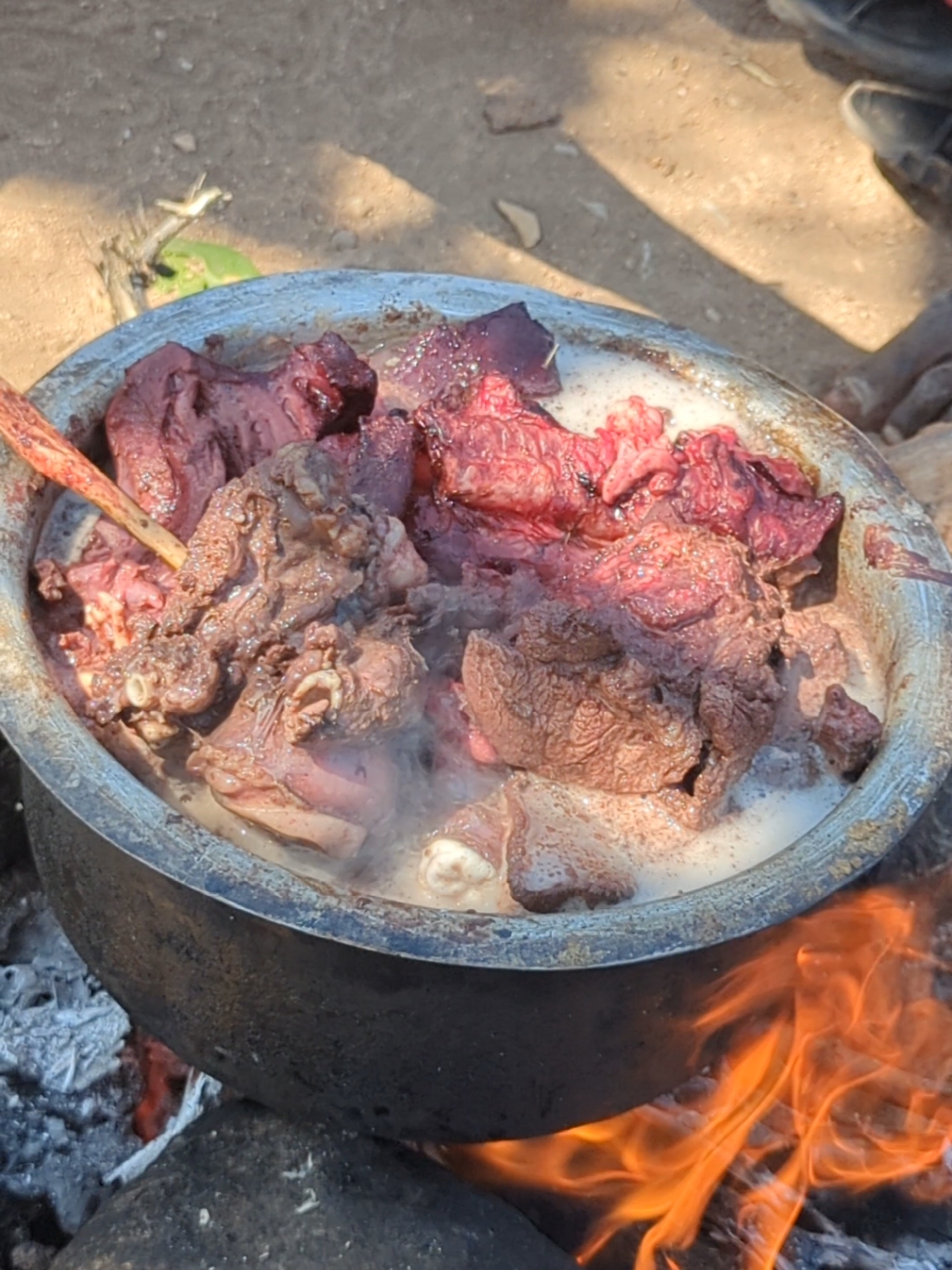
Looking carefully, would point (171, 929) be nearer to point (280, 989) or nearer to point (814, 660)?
point (280, 989)

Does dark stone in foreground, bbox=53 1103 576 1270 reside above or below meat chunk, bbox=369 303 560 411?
below

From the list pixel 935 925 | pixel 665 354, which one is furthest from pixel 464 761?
pixel 935 925

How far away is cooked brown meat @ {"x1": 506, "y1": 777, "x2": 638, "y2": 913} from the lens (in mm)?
1927

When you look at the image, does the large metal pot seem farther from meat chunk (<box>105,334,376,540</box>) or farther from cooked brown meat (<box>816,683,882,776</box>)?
meat chunk (<box>105,334,376,540</box>)

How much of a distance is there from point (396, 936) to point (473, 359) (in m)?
1.43

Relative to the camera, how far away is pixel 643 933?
178cm

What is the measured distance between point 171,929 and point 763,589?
1.30 m

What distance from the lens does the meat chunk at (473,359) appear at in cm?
268

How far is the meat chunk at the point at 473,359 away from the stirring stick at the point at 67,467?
71 centimetres

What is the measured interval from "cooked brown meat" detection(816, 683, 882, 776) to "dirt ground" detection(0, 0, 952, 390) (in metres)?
3.75

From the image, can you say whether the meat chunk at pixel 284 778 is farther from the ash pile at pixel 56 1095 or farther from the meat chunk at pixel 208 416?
the ash pile at pixel 56 1095

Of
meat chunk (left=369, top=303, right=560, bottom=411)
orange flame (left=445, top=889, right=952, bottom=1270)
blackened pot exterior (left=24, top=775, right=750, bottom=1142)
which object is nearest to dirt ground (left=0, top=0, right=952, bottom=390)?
meat chunk (left=369, top=303, right=560, bottom=411)

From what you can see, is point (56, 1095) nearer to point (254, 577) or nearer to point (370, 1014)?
point (370, 1014)

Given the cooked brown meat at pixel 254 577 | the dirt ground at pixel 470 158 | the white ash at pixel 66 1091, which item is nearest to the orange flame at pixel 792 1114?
the white ash at pixel 66 1091
